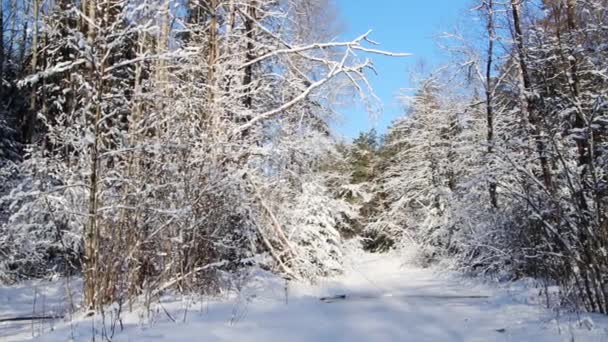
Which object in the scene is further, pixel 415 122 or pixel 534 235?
pixel 415 122

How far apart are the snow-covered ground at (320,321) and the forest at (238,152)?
470 mm

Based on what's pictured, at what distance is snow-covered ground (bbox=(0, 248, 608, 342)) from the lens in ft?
14.2

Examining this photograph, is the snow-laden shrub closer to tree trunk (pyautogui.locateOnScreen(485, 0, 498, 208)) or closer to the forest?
the forest

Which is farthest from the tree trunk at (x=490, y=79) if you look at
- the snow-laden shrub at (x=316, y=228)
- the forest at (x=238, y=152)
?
the snow-laden shrub at (x=316, y=228)

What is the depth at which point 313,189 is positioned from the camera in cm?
1141

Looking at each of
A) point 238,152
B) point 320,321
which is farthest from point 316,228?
point 320,321

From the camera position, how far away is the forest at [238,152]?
17.8 feet

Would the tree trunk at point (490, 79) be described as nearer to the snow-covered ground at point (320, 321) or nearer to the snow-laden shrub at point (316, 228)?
the snow-laden shrub at point (316, 228)

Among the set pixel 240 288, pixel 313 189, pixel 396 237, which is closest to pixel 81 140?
pixel 240 288

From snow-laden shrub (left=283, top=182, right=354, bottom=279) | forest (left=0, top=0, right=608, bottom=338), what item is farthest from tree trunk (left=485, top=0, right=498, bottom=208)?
snow-laden shrub (left=283, top=182, right=354, bottom=279)

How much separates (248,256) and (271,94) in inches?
166

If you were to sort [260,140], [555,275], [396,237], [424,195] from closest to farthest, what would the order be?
[555,275], [260,140], [424,195], [396,237]

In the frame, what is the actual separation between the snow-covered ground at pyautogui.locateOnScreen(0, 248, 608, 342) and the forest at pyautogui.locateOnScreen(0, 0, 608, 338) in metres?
0.47

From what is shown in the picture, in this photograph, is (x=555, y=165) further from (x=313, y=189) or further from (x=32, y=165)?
(x=32, y=165)
